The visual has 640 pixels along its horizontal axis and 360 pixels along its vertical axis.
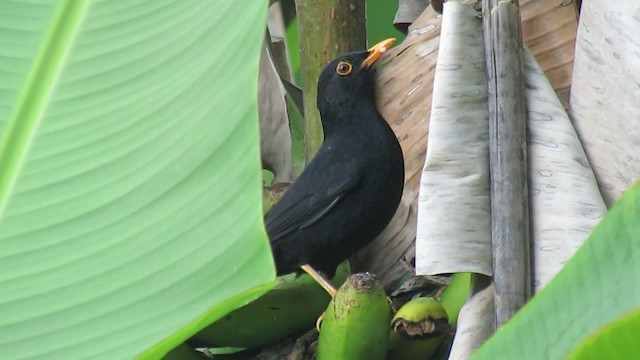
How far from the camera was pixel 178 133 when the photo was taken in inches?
33.4

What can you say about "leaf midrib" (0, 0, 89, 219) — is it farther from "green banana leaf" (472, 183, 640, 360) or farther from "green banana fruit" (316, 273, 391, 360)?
"green banana fruit" (316, 273, 391, 360)

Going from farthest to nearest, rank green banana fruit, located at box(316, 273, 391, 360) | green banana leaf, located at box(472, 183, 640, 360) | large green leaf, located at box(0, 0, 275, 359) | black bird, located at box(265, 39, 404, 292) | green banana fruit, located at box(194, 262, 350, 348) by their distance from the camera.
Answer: black bird, located at box(265, 39, 404, 292) → green banana fruit, located at box(194, 262, 350, 348) → green banana fruit, located at box(316, 273, 391, 360) → large green leaf, located at box(0, 0, 275, 359) → green banana leaf, located at box(472, 183, 640, 360)

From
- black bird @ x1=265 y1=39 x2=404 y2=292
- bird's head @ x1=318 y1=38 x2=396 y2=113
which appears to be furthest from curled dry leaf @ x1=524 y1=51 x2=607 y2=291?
bird's head @ x1=318 y1=38 x2=396 y2=113

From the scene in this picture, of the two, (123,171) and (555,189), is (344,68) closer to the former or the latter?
(555,189)

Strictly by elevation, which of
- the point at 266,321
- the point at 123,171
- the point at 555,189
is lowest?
the point at 266,321

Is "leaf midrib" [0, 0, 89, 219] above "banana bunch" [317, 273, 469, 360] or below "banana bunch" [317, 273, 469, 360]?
above

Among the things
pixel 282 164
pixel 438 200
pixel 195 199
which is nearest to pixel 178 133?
pixel 195 199

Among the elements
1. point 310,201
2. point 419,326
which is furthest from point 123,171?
point 310,201

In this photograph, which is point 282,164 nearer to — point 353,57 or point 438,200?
point 353,57

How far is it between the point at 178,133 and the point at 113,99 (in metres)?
0.06

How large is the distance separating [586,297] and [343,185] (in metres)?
1.46

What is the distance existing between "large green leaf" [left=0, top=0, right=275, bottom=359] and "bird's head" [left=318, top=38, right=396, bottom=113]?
1159 millimetres

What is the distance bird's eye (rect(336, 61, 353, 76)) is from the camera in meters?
2.04

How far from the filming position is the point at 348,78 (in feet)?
6.93
